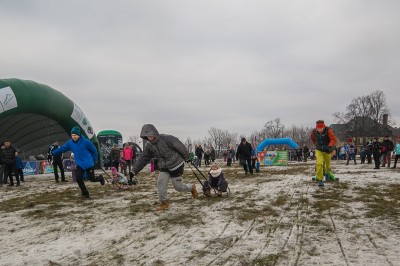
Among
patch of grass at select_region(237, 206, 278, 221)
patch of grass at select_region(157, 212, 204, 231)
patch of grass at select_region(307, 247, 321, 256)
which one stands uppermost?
patch of grass at select_region(237, 206, 278, 221)

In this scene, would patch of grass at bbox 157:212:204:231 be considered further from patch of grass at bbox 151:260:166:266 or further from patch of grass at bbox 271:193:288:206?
patch of grass at bbox 271:193:288:206

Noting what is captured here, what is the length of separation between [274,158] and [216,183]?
15.9 meters

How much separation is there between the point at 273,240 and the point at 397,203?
11.1 feet

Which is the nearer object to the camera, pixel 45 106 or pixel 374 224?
pixel 374 224

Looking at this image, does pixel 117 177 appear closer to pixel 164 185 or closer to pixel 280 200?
pixel 164 185

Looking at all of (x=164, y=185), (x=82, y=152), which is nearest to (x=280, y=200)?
(x=164, y=185)

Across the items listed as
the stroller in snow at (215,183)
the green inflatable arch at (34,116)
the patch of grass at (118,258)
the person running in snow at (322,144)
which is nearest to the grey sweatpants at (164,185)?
the stroller in snow at (215,183)

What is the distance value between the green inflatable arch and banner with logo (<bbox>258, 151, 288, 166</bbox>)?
11.9m

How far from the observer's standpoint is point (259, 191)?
762 cm

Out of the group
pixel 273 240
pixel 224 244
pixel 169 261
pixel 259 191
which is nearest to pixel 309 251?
pixel 273 240

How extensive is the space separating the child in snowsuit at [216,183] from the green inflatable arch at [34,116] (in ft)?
38.1

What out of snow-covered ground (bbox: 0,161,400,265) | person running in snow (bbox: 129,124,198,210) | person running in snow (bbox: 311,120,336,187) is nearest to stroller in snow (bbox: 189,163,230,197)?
snow-covered ground (bbox: 0,161,400,265)

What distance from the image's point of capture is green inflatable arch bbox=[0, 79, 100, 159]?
571 inches

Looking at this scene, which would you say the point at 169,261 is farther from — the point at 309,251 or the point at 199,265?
the point at 309,251
